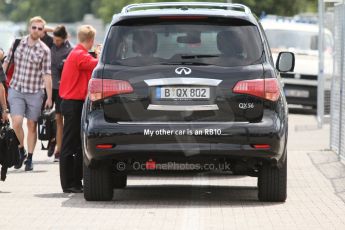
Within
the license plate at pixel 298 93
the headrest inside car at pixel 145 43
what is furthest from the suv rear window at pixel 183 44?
the license plate at pixel 298 93

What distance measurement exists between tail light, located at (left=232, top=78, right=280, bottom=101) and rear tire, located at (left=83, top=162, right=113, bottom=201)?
1.44 m

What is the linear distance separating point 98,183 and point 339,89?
7750 mm

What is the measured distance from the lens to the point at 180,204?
12.8 m

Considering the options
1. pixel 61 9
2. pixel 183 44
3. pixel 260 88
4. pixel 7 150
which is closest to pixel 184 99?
pixel 183 44

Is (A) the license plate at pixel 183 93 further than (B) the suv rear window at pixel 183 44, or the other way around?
(B) the suv rear window at pixel 183 44

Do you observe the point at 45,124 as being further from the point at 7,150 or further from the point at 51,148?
the point at 7,150

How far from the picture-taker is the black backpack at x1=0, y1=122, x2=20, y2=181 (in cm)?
1429

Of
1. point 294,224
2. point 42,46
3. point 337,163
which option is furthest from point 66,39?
point 294,224

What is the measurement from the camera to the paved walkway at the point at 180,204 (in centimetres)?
1125

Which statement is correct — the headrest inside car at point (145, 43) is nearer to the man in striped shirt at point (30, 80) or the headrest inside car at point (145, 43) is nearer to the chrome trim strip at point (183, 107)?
the chrome trim strip at point (183, 107)

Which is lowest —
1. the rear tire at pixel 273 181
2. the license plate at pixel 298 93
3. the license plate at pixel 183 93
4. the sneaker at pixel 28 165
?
the license plate at pixel 298 93

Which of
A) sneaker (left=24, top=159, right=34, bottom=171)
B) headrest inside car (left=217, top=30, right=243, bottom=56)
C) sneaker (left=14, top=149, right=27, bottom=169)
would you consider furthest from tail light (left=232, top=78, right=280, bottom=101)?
sneaker (left=24, top=159, right=34, bottom=171)

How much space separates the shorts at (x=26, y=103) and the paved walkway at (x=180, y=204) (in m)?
0.69

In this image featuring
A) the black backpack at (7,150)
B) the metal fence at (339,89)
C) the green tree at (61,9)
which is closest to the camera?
the black backpack at (7,150)
